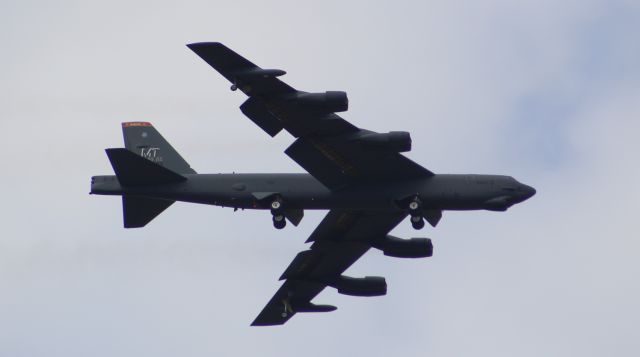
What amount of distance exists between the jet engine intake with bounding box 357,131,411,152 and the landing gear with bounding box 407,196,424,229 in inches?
96.4

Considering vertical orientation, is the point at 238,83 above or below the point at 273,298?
above

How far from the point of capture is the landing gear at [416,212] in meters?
61.3

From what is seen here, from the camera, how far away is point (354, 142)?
60688mm

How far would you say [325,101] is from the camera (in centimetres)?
5850

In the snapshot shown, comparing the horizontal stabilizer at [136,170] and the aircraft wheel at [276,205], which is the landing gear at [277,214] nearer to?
the aircraft wheel at [276,205]

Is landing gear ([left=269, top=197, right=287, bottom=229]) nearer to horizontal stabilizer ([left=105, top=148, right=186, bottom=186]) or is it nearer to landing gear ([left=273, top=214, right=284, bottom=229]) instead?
landing gear ([left=273, top=214, right=284, bottom=229])

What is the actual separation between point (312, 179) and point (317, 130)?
2.71m

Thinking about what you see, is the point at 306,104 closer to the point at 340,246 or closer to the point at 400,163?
the point at 400,163

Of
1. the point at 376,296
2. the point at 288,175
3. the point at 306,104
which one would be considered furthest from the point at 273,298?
the point at 306,104

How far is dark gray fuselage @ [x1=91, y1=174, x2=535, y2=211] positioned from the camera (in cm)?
6181

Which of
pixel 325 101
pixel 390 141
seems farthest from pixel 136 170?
pixel 390 141

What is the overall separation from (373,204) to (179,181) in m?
8.15

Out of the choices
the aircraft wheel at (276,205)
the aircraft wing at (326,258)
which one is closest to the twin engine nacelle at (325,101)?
the aircraft wheel at (276,205)

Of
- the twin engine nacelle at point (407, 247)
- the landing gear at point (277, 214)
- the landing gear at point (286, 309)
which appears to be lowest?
the landing gear at point (286, 309)
